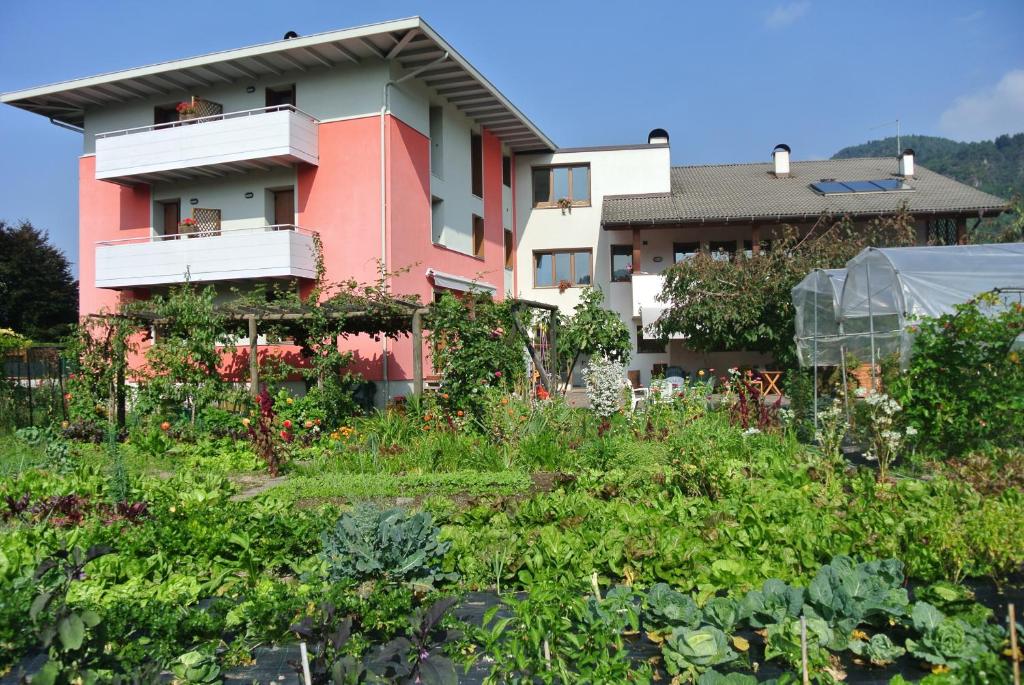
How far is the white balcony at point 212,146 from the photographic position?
1655cm

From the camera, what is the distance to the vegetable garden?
322cm

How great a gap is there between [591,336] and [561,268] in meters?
8.23

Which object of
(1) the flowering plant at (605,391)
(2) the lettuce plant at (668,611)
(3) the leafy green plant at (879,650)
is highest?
(1) the flowering plant at (605,391)

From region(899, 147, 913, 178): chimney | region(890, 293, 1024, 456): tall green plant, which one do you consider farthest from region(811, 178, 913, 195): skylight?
region(890, 293, 1024, 456): tall green plant

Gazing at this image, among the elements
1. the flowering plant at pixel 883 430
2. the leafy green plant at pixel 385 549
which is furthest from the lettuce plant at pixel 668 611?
the flowering plant at pixel 883 430

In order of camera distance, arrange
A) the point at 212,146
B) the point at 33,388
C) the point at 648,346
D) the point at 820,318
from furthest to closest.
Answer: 1. the point at 648,346
2. the point at 212,146
3. the point at 33,388
4. the point at 820,318

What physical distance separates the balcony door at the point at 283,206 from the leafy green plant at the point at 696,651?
54.1ft

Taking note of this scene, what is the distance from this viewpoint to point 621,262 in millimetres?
25016

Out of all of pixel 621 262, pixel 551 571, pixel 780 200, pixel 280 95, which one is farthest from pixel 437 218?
pixel 551 571

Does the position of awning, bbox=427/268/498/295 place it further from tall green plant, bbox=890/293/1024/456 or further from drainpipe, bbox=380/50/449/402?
tall green plant, bbox=890/293/1024/456

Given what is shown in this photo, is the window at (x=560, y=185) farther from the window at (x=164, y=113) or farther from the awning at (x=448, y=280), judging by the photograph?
the window at (x=164, y=113)

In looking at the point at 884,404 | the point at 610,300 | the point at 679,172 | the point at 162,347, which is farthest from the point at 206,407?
the point at 679,172

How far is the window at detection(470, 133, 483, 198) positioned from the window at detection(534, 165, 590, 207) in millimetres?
3565

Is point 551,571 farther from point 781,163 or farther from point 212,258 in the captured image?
point 781,163
